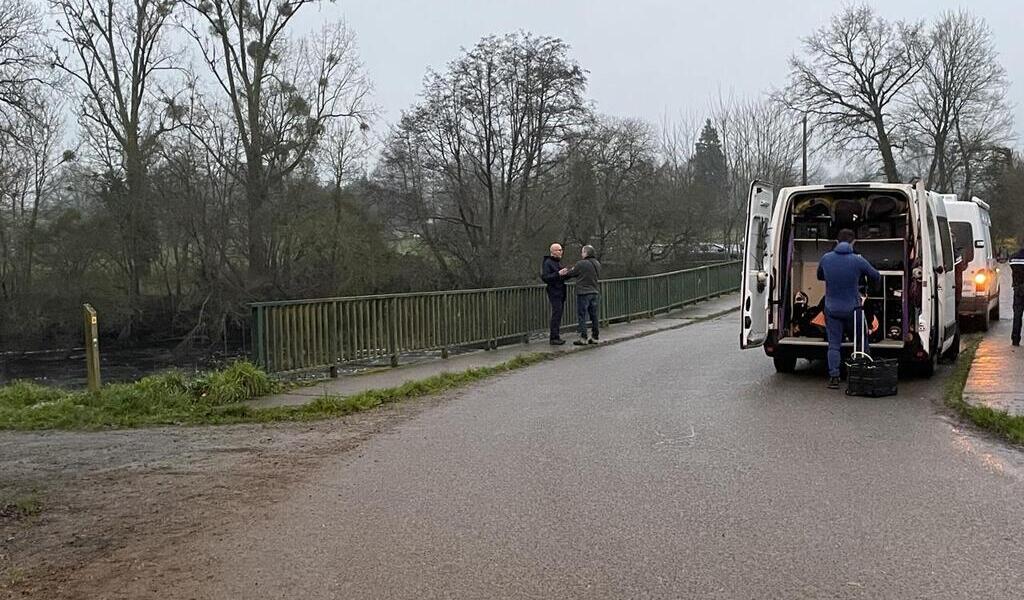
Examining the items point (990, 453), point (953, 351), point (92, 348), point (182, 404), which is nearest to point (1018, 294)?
point (953, 351)

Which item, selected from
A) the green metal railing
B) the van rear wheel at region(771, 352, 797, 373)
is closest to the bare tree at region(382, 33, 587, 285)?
the green metal railing

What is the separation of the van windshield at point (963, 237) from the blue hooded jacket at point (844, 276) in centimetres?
764

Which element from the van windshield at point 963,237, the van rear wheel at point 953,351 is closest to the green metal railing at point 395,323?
the van windshield at point 963,237

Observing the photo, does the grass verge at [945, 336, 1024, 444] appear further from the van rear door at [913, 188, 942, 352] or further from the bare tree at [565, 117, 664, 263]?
the bare tree at [565, 117, 664, 263]

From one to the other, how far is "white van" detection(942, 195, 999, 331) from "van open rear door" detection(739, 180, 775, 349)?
5.77 m

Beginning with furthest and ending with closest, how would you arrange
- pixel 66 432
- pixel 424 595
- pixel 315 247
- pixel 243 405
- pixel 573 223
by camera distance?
1. pixel 573 223
2. pixel 315 247
3. pixel 243 405
4. pixel 66 432
5. pixel 424 595

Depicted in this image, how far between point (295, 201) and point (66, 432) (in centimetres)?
2832

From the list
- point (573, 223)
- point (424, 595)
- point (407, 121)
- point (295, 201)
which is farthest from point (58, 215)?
point (424, 595)

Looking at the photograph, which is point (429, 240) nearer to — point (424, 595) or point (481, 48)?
point (481, 48)

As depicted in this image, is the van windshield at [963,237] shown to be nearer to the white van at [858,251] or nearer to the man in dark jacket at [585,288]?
the white van at [858,251]

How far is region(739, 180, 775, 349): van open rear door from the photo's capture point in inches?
424

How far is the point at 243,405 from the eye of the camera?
9562mm

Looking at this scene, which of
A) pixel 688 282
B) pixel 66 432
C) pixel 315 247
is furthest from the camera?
pixel 315 247

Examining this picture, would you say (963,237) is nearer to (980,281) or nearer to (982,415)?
(980,281)
